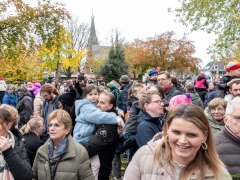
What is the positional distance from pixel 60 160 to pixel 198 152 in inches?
69.1

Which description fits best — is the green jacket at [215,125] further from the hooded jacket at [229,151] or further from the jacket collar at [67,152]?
the jacket collar at [67,152]

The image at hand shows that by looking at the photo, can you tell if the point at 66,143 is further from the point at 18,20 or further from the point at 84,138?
the point at 18,20

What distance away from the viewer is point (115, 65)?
36.7 metres

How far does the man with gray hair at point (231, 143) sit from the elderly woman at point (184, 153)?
0.61m

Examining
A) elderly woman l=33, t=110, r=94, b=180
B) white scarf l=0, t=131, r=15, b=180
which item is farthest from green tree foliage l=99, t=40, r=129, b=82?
white scarf l=0, t=131, r=15, b=180

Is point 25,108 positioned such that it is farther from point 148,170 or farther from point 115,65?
point 115,65

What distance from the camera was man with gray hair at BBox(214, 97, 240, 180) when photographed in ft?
8.41

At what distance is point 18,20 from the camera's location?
13.3 m

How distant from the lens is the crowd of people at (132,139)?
200 cm

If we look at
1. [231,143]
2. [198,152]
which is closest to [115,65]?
[231,143]

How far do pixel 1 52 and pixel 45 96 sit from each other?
911cm

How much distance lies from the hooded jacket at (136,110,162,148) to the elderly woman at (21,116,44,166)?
4.81 feet

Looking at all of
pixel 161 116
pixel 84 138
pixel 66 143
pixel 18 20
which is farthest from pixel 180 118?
pixel 18 20

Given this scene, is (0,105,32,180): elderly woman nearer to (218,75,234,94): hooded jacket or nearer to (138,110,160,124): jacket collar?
(138,110,160,124): jacket collar
